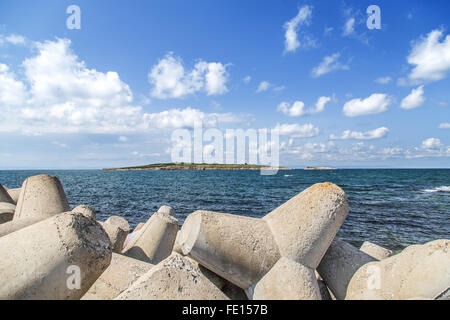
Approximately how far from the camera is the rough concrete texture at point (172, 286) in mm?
2248

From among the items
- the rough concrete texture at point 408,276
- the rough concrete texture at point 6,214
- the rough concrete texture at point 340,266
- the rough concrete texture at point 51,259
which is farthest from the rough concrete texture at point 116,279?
the rough concrete texture at point 6,214

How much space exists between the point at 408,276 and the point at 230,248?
5.92 ft

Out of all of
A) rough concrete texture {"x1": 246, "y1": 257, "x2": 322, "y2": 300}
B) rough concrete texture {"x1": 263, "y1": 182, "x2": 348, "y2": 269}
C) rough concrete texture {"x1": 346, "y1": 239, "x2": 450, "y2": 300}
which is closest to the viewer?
rough concrete texture {"x1": 346, "y1": 239, "x2": 450, "y2": 300}

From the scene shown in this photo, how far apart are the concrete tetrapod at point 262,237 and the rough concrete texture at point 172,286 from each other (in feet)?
1.27

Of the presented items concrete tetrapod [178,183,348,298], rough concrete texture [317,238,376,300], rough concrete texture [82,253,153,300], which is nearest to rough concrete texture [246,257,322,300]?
concrete tetrapod [178,183,348,298]

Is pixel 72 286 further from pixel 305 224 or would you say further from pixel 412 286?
pixel 412 286

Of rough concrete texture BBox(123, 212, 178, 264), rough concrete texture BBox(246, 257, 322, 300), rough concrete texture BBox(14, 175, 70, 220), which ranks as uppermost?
rough concrete texture BBox(14, 175, 70, 220)

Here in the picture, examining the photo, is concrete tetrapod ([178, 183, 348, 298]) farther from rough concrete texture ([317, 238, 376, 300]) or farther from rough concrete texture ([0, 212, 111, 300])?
rough concrete texture ([0, 212, 111, 300])

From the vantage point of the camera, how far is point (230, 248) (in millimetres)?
2883

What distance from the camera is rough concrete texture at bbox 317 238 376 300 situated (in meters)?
3.23

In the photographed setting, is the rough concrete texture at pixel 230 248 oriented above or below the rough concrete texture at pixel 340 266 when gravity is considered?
above

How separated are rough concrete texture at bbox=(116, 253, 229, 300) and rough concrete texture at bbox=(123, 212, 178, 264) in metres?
3.01

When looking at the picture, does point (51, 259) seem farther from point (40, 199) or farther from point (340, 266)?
point (40, 199)

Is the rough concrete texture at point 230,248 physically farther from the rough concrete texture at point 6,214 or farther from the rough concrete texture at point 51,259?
the rough concrete texture at point 6,214
